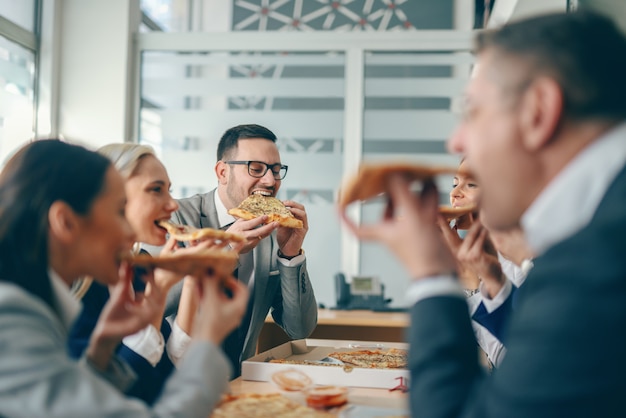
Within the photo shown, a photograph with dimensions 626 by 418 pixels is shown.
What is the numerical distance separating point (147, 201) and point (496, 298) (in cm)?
125

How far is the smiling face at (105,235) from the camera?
1.32 metres

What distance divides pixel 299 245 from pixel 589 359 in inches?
81.4

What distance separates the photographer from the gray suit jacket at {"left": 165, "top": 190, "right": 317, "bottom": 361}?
2881 mm

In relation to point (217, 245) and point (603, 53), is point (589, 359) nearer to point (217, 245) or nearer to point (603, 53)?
point (603, 53)

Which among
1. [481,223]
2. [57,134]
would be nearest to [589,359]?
[481,223]

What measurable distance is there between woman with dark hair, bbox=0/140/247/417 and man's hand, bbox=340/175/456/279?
0.37 metres

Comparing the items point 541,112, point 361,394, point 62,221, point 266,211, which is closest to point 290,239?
point 266,211

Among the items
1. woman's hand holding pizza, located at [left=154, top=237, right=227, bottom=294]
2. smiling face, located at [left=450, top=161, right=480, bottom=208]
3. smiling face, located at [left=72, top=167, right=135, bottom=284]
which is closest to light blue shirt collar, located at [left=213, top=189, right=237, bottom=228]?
woman's hand holding pizza, located at [left=154, top=237, right=227, bottom=294]

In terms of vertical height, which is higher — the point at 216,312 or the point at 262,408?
the point at 216,312

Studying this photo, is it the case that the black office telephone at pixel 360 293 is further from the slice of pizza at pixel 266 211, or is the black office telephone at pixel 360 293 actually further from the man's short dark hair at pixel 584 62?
the man's short dark hair at pixel 584 62

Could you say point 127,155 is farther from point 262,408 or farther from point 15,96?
point 15,96

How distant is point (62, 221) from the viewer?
1260 mm

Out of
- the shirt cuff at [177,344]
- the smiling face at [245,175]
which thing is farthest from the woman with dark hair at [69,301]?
the smiling face at [245,175]

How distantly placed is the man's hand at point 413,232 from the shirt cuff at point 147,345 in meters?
0.87
